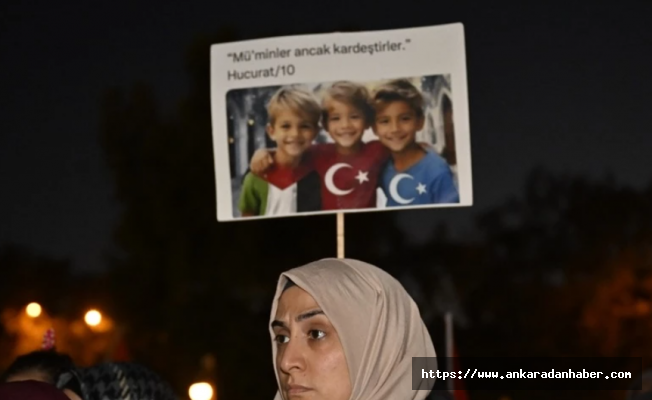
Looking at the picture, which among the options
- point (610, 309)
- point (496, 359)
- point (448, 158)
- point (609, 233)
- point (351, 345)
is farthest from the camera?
point (609, 233)

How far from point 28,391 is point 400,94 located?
3.58 metres

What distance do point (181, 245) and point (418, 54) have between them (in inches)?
889

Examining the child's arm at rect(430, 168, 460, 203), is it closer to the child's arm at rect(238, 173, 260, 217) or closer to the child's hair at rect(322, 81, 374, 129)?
the child's hair at rect(322, 81, 374, 129)

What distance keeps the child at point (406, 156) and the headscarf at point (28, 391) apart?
3.23 m

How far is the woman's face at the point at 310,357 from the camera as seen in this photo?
3189 millimetres

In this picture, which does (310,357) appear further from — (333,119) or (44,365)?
(333,119)

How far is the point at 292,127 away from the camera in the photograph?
6.86m

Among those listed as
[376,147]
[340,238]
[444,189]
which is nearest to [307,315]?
[340,238]

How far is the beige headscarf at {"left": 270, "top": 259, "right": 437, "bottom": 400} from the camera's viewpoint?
323 centimetres

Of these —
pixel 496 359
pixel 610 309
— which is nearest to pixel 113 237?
pixel 610 309

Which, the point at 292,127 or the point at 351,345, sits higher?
the point at 292,127

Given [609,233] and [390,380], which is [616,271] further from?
[390,380]

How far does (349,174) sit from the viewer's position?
6750mm

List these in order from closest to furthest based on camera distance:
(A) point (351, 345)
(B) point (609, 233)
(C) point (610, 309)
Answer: (A) point (351, 345), (C) point (610, 309), (B) point (609, 233)
